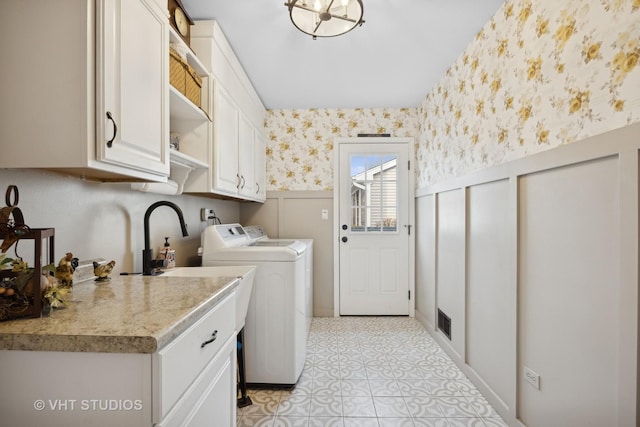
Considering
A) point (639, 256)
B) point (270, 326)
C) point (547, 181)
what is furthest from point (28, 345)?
point (547, 181)

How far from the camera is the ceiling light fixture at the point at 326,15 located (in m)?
1.62

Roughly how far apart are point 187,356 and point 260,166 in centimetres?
257

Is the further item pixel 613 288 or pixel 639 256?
pixel 613 288

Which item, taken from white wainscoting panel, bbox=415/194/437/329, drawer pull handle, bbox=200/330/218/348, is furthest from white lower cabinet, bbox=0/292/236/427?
white wainscoting panel, bbox=415/194/437/329

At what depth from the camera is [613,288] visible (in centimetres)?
111

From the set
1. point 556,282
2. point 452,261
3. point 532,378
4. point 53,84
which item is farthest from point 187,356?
point 452,261

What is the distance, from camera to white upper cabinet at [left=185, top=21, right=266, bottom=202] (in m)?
1.93

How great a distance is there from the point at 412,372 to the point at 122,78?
7.93 ft

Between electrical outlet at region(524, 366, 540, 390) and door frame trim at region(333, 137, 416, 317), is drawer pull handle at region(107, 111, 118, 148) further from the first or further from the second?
door frame trim at region(333, 137, 416, 317)

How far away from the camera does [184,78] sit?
1637mm

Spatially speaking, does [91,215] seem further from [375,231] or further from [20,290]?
[375,231]

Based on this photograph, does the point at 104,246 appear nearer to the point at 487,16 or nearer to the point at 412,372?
the point at 412,372

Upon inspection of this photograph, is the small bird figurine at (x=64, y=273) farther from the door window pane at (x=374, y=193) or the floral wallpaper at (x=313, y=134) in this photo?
the door window pane at (x=374, y=193)

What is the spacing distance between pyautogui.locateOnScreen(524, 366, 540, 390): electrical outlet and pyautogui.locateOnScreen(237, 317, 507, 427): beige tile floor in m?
0.38
